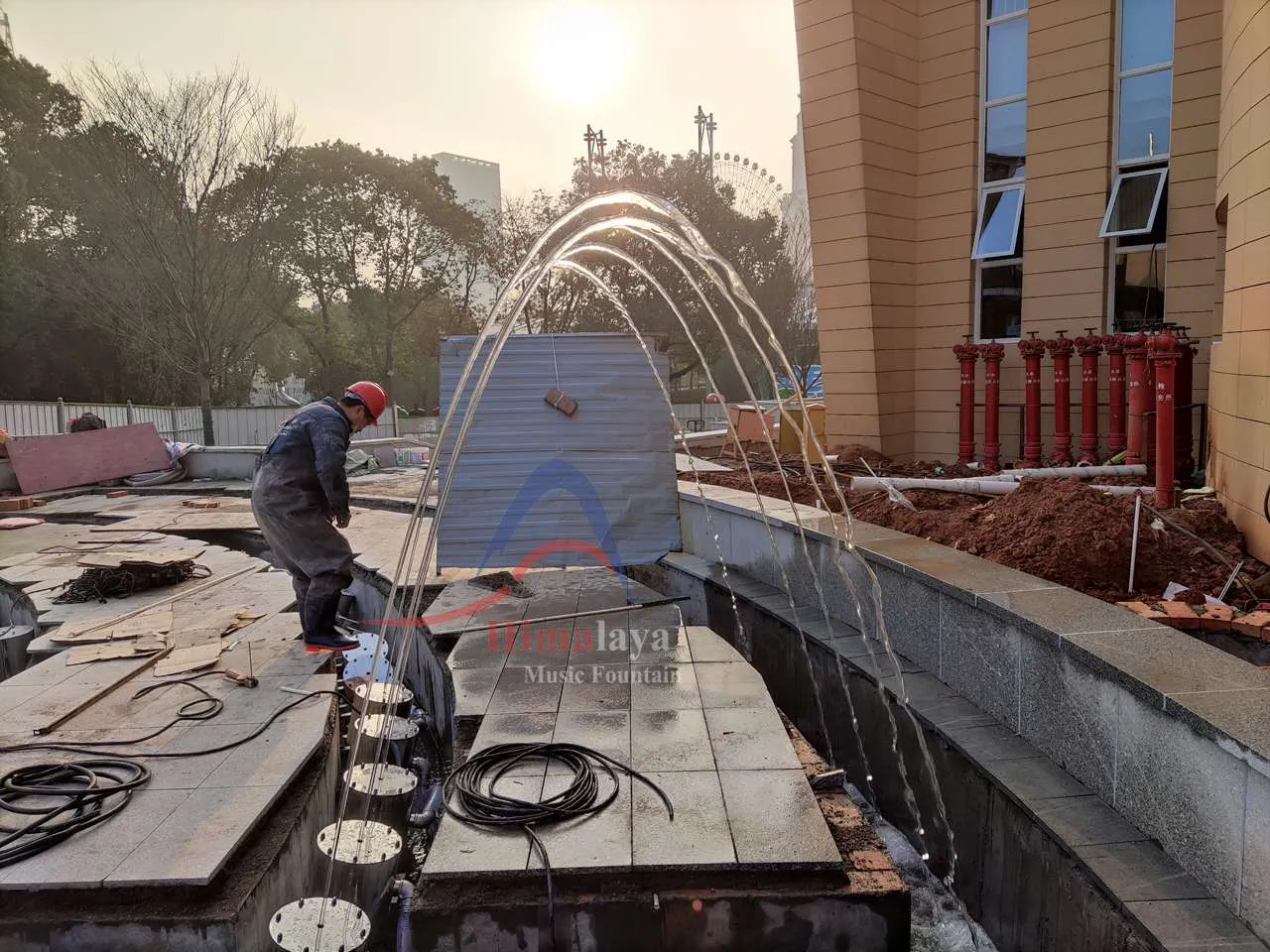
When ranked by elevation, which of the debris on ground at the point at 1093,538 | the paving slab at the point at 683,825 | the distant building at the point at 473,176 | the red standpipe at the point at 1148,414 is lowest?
the paving slab at the point at 683,825

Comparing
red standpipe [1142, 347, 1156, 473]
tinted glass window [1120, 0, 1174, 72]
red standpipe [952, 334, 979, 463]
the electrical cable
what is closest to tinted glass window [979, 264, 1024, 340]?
red standpipe [952, 334, 979, 463]

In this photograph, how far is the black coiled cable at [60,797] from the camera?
143 inches

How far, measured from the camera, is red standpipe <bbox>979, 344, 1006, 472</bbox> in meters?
10.9

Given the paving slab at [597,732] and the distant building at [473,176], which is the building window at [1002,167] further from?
the distant building at [473,176]

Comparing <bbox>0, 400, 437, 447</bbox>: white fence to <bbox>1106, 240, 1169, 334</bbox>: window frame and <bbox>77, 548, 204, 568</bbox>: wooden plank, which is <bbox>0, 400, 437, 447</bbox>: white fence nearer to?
<bbox>77, 548, 204, 568</bbox>: wooden plank

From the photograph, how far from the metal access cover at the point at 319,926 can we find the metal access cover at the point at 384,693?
2.11 m

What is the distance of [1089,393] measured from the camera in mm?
9984

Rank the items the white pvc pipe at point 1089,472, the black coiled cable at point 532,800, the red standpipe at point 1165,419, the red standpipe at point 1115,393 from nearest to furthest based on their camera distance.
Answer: the black coiled cable at point 532,800 < the red standpipe at point 1165,419 < the white pvc pipe at point 1089,472 < the red standpipe at point 1115,393

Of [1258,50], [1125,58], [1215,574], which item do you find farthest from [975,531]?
[1125,58]

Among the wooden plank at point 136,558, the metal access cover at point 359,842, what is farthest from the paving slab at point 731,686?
the wooden plank at point 136,558

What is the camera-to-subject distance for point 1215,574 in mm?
5523

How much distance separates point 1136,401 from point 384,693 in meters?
7.38

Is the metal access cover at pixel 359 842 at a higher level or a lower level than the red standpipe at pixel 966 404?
lower

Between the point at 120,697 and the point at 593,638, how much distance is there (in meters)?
3.05
